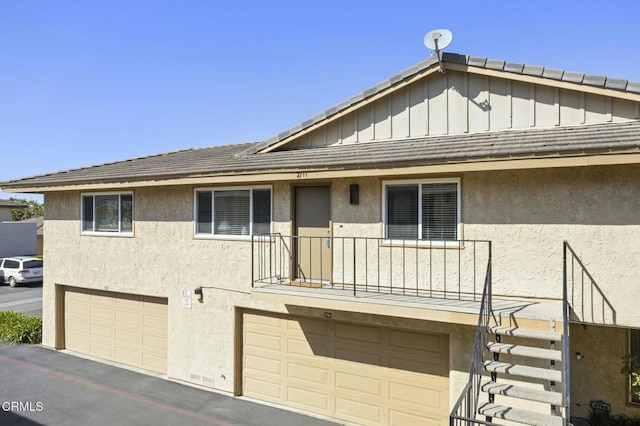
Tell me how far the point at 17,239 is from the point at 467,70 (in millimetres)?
36469

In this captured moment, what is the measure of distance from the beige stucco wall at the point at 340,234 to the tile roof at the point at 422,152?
53 cm

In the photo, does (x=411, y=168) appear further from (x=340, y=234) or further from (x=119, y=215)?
(x=119, y=215)

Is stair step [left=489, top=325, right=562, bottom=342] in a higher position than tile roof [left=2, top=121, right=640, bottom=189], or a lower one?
lower

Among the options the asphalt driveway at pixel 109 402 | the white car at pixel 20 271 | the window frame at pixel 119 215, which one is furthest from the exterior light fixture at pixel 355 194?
the white car at pixel 20 271

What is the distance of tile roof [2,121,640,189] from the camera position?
22.4 feet

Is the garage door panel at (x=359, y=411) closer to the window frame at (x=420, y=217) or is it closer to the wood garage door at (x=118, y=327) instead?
the window frame at (x=420, y=217)

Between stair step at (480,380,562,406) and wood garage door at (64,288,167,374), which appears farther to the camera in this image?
wood garage door at (64,288,167,374)

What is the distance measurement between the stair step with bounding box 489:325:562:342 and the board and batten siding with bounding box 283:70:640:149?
412 cm

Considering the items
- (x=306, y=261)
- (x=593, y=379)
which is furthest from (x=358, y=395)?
(x=593, y=379)

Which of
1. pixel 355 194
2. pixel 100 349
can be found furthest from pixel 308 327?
pixel 100 349

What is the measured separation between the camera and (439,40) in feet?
29.0

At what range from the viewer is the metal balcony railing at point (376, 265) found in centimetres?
796

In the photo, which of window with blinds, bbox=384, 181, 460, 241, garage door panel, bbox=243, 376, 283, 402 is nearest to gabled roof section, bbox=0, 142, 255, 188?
window with blinds, bbox=384, 181, 460, 241

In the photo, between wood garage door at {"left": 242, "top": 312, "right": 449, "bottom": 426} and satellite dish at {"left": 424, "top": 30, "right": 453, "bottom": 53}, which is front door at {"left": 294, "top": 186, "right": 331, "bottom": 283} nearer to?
wood garage door at {"left": 242, "top": 312, "right": 449, "bottom": 426}
